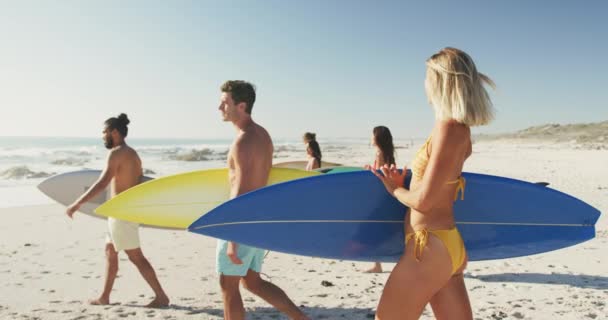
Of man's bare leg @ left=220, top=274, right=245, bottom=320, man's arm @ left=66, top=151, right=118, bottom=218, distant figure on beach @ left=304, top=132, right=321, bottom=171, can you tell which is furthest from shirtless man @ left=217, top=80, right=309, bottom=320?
distant figure on beach @ left=304, top=132, right=321, bottom=171

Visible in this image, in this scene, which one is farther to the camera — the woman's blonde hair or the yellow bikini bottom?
the yellow bikini bottom

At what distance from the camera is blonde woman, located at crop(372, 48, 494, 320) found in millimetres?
1908

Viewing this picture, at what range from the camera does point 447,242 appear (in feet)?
6.71

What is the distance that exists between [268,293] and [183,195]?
1.47 metres

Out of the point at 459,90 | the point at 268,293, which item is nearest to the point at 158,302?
the point at 268,293

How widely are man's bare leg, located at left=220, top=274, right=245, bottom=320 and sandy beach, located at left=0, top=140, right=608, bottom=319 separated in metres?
0.94

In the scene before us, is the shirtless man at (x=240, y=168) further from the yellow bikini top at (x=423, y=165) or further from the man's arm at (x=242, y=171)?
the yellow bikini top at (x=423, y=165)

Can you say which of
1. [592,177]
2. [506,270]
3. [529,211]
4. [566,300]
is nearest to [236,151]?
[529,211]

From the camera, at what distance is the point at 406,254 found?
2055 millimetres

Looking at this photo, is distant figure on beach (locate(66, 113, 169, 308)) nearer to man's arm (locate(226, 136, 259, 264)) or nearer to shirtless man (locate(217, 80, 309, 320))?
shirtless man (locate(217, 80, 309, 320))

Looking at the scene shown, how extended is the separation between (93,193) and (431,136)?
9.98ft

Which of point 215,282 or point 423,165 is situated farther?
point 215,282

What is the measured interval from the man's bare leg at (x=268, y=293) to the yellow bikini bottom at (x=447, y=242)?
57.1 inches

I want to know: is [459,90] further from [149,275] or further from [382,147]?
[382,147]
